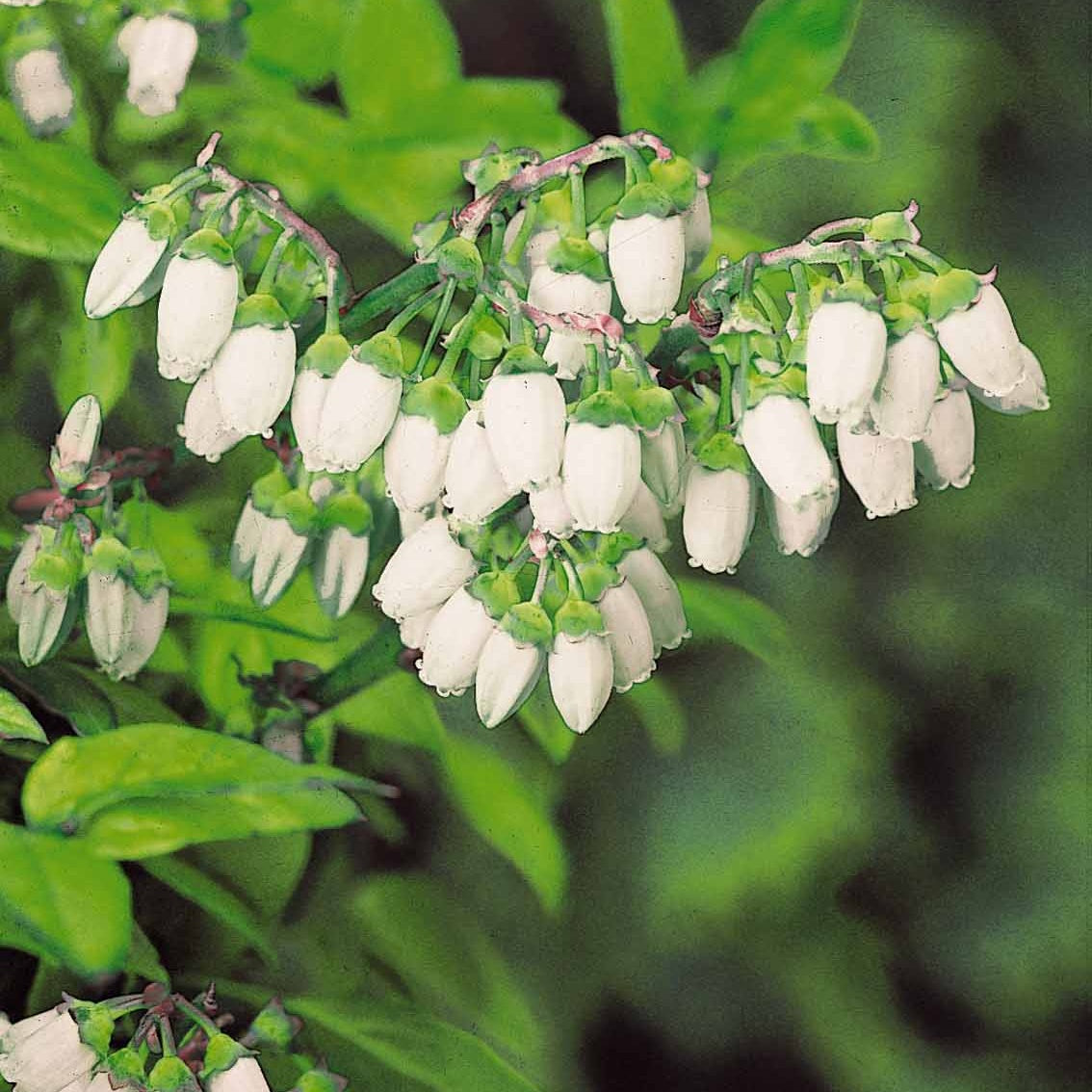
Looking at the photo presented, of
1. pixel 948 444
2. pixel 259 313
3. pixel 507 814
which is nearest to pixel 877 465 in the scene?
pixel 948 444

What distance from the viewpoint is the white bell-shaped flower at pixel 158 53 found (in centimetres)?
67

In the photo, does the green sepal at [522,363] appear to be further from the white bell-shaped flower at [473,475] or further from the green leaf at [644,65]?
the green leaf at [644,65]

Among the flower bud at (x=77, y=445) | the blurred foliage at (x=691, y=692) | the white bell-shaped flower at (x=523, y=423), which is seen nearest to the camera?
the white bell-shaped flower at (x=523, y=423)

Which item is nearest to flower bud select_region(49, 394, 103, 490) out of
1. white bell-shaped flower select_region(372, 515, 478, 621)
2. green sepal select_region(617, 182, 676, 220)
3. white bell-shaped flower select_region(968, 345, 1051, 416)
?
white bell-shaped flower select_region(372, 515, 478, 621)

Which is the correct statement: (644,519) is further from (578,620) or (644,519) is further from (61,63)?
(61,63)

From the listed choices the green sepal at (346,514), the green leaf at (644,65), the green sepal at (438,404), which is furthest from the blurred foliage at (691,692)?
the green sepal at (438,404)

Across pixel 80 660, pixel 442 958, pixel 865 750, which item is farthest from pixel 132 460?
pixel 865 750

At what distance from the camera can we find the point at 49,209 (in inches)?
25.4

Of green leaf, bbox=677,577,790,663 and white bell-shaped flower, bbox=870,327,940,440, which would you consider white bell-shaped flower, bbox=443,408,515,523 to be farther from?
green leaf, bbox=677,577,790,663

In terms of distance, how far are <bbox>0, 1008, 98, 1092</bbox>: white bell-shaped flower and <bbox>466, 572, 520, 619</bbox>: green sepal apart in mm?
251

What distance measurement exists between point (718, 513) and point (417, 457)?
0.13 meters

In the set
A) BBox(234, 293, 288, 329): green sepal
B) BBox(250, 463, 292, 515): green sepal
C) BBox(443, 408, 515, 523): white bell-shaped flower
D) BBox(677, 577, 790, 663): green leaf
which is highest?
BBox(234, 293, 288, 329): green sepal

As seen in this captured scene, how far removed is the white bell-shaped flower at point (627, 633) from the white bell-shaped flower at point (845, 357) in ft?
0.36

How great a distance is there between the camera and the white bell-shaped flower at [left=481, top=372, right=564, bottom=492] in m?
0.49
